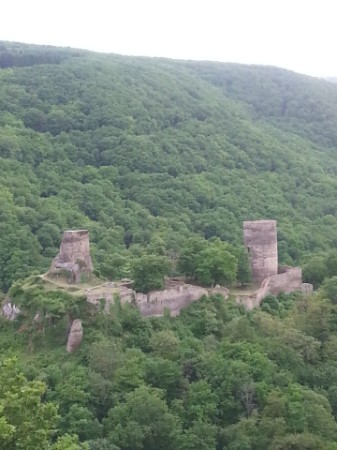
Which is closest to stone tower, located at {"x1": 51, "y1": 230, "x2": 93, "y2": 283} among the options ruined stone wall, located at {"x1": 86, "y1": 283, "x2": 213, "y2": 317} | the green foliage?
ruined stone wall, located at {"x1": 86, "y1": 283, "x2": 213, "y2": 317}

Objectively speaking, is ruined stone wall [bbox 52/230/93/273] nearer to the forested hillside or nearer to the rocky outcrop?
the rocky outcrop

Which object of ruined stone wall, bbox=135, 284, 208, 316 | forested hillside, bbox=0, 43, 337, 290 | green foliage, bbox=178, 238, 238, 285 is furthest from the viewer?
forested hillside, bbox=0, 43, 337, 290

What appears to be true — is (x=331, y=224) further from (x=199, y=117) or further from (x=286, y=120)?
(x=286, y=120)

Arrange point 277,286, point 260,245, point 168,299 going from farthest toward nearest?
point 277,286 → point 260,245 → point 168,299

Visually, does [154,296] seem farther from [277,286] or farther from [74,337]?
[277,286]

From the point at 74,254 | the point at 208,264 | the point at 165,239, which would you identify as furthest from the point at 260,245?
the point at 165,239

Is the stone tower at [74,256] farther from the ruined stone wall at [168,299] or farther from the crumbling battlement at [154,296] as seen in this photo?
the ruined stone wall at [168,299]

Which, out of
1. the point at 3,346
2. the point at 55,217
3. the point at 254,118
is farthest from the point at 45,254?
the point at 254,118

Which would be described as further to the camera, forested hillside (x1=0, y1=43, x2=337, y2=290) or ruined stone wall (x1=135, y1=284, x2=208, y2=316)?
forested hillside (x1=0, y1=43, x2=337, y2=290)
